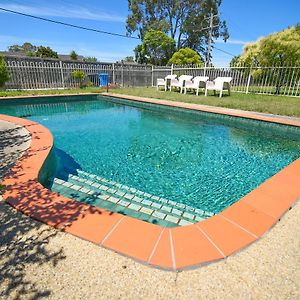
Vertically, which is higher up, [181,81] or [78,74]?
[78,74]

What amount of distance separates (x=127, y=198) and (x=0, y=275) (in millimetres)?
1742

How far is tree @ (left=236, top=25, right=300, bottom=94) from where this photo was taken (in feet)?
38.0

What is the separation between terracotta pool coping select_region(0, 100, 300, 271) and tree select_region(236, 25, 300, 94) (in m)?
11.4

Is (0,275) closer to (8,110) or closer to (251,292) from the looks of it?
(251,292)

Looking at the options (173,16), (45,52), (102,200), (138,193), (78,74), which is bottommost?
(138,193)

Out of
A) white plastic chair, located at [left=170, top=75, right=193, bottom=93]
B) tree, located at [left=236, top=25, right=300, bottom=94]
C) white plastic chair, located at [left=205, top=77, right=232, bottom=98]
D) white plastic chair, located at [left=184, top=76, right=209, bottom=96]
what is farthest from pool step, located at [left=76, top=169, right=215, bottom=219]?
tree, located at [left=236, top=25, right=300, bottom=94]

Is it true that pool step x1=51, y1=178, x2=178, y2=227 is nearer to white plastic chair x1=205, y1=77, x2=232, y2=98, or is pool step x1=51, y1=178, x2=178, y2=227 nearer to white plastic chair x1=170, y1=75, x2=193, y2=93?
white plastic chair x1=205, y1=77, x2=232, y2=98

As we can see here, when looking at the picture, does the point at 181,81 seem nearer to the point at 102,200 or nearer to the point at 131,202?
the point at 131,202

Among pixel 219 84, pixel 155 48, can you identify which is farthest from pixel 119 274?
pixel 155 48

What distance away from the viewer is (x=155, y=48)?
26.3m

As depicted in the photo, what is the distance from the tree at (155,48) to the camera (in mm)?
25125

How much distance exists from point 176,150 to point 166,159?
65 centimetres

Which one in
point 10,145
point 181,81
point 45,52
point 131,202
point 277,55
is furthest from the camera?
point 45,52

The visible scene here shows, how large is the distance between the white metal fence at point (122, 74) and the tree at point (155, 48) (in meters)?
8.63
